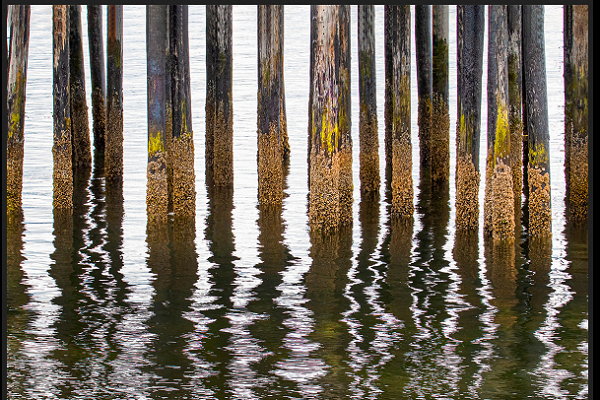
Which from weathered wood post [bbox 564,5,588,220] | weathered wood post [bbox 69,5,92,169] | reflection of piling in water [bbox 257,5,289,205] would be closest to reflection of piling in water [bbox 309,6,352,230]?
reflection of piling in water [bbox 257,5,289,205]

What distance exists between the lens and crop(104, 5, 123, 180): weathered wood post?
14.9 metres

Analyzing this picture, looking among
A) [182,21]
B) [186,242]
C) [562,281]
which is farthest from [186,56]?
[562,281]

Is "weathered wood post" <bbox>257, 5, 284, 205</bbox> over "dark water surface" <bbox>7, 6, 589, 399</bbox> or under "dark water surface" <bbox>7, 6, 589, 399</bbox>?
over

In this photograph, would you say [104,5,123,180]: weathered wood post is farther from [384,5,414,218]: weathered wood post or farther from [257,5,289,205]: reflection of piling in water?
[384,5,414,218]: weathered wood post

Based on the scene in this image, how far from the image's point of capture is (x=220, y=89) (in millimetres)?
14086

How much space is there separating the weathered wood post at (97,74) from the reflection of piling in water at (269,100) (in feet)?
15.0

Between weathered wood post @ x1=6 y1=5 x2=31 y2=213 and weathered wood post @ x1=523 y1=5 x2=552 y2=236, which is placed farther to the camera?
weathered wood post @ x1=6 y1=5 x2=31 y2=213

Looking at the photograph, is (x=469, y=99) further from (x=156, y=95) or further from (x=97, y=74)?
(x=97, y=74)

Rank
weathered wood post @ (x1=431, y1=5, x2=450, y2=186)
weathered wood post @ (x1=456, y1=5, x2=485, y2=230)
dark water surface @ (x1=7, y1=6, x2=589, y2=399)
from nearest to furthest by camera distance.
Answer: dark water surface @ (x1=7, y1=6, x2=589, y2=399), weathered wood post @ (x1=456, y1=5, x2=485, y2=230), weathered wood post @ (x1=431, y1=5, x2=450, y2=186)

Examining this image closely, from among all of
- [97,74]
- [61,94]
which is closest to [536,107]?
[61,94]

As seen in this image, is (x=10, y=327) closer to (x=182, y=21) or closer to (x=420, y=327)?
(x=420, y=327)

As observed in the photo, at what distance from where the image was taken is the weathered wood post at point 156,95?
1184 cm

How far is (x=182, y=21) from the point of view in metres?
12.4

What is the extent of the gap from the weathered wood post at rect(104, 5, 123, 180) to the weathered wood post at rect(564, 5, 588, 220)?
6.68 metres
